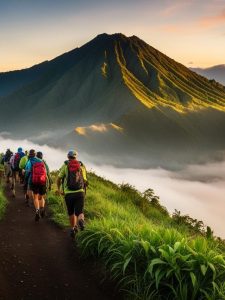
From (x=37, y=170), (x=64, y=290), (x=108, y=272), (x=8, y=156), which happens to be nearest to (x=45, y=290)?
(x=64, y=290)

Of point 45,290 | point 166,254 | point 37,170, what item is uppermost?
point 37,170

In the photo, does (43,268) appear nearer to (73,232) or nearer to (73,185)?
(73,232)

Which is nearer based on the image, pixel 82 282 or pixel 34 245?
pixel 82 282

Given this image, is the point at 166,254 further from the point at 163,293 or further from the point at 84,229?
the point at 84,229

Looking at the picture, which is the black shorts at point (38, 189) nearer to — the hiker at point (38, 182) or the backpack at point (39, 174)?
the hiker at point (38, 182)

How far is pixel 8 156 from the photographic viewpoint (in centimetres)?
2064

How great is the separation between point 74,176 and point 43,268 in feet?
8.26

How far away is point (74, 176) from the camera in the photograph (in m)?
10.3

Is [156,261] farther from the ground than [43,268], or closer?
farther from the ground

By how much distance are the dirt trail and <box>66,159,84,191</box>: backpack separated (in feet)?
4.16

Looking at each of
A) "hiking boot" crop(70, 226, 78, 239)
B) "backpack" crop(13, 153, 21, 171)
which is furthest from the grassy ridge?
"backpack" crop(13, 153, 21, 171)

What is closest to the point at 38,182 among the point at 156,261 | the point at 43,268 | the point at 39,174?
the point at 39,174

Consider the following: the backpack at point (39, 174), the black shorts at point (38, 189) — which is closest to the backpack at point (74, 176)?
the backpack at point (39, 174)

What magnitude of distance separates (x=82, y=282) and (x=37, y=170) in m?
5.49
